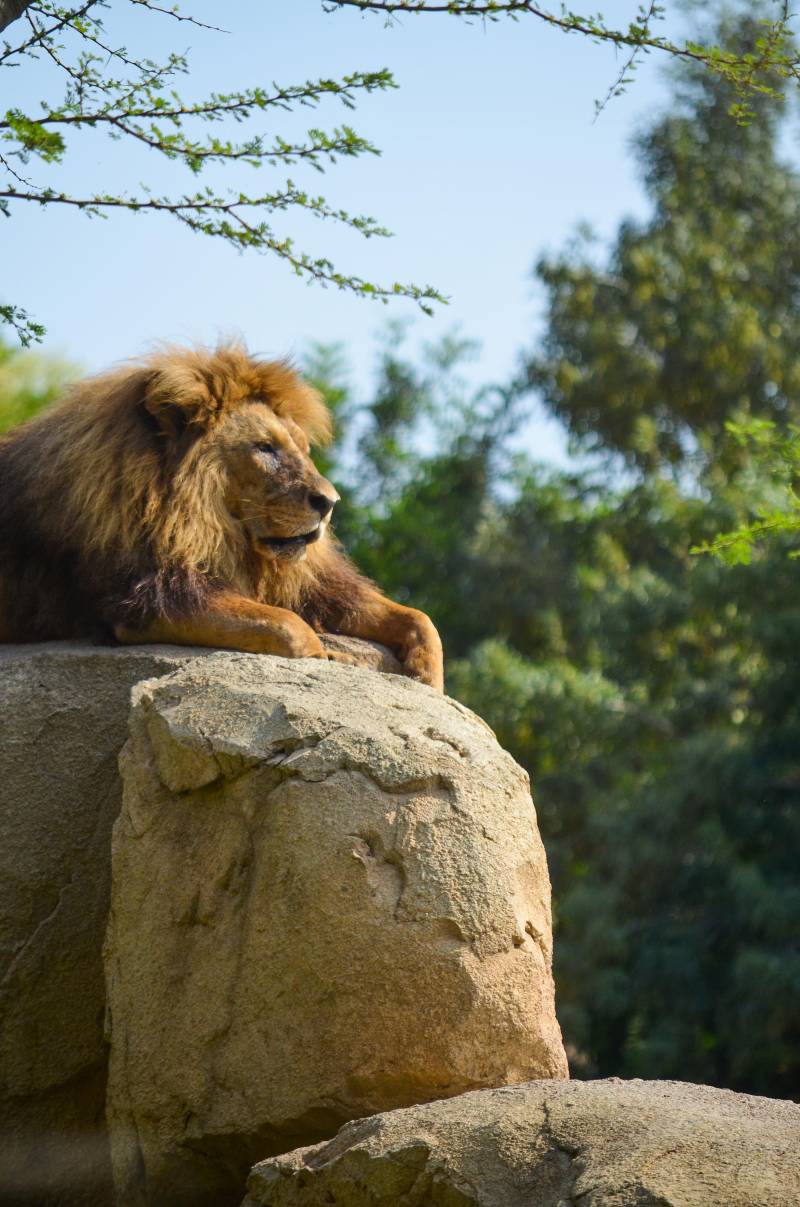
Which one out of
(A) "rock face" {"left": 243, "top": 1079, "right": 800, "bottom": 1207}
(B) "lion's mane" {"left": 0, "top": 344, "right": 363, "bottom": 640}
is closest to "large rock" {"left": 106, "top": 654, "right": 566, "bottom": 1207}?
(A) "rock face" {"left": 243, "top": 1079, "right": 800, "bottom": 1207}

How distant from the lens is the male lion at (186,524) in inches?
205

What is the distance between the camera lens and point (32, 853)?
5.04 meters

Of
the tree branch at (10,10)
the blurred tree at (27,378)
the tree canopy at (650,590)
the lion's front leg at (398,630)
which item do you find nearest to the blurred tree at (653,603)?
the tree canopy at (650,590)

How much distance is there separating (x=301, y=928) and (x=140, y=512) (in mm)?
1737

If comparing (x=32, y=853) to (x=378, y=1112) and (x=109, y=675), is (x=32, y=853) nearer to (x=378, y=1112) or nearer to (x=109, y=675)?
(x=109, y=675)

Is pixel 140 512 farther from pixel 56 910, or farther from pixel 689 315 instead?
pixel 689 315

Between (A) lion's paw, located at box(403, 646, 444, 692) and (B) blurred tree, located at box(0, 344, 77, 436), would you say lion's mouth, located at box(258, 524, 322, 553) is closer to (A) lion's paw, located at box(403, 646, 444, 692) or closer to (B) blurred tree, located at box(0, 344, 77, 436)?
(A) lion's paw, located at box(403, 646, 444, 692)

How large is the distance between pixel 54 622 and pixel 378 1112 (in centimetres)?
217

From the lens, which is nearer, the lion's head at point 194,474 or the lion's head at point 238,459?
the lion's head at point 194,474

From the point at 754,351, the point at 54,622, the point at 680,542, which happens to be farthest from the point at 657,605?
the point at 54,622

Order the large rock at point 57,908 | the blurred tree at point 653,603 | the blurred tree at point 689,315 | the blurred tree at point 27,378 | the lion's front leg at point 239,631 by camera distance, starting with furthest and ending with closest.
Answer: the blurred tree at point 689,315 → the blurred tree at point 27,378 → the blurred tree at point 653,603 → the lion's front leg at point 239,631 → the large rock at point 57,908

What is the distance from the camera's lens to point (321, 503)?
5484 millimetres

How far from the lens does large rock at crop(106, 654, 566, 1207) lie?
4.18m

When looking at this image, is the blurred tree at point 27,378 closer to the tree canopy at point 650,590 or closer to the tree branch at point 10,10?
the tree canopy at point 650,590
